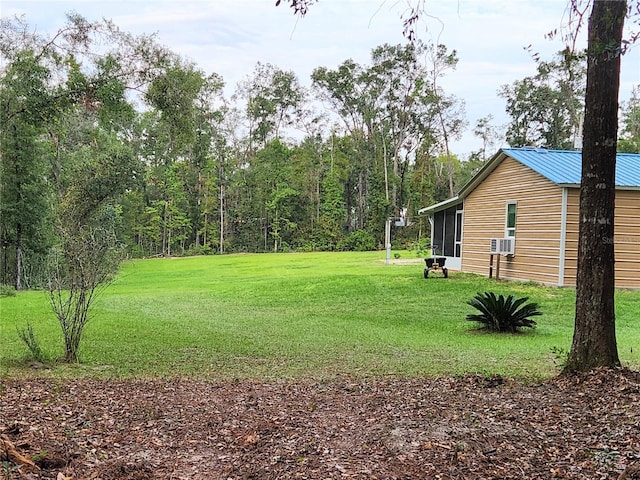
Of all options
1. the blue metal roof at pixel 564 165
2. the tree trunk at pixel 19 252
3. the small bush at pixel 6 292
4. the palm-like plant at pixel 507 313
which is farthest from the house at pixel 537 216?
the tree trunk at pixel 19 252

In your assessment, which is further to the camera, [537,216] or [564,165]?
[564,165]

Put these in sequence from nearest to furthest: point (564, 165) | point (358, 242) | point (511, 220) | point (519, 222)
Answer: point (564, 165), point (519, 222), point (511, 220), point (358, 242)

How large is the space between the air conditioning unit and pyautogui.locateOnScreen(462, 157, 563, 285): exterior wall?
0.47ft

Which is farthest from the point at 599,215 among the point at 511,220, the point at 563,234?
the point at 511,220

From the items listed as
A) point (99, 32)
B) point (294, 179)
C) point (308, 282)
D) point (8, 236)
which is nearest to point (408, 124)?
point (294, 179)

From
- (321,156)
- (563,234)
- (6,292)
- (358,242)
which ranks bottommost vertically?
(6,292)

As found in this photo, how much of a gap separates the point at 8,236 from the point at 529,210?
58.8 feet

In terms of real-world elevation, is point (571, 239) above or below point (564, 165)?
below

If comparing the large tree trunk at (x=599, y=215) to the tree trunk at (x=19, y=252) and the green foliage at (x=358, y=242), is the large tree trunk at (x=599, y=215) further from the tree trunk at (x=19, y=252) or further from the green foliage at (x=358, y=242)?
the green foliage at (x=358, y=242)

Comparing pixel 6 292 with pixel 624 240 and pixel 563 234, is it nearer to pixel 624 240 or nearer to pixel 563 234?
pixel 563 234

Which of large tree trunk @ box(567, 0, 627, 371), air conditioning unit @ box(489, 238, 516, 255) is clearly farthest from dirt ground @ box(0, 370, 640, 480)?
air conditioning unit @ box(489, 238, 516, 255)

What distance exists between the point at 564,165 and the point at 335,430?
46.3ft

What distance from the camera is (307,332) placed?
903 centimetres

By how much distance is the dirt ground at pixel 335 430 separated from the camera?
270cm
